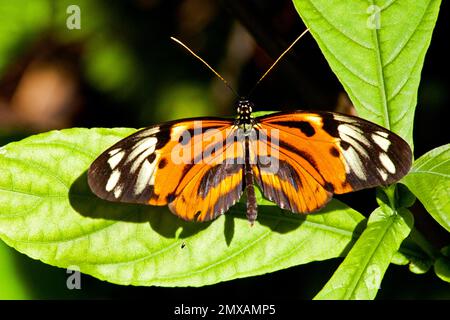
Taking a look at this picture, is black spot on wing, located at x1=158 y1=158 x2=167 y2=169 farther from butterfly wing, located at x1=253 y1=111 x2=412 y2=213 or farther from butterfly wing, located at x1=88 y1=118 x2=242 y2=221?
butterfly wing, located at x1=253 y1=111 x2=412 y2=213

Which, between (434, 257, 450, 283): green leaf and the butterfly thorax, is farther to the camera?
the butterfly thorax

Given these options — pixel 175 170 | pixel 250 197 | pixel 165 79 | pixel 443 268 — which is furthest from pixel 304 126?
pixel 165 79

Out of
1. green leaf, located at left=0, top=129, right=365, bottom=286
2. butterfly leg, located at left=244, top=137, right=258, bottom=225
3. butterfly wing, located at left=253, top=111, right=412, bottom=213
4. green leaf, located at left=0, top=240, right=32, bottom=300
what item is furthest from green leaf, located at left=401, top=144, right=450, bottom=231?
green leaf, located at left=0, top=240, right=32, bottom=300

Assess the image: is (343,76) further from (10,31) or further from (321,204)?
(10,31)

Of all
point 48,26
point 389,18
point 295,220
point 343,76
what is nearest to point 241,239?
point 295,220

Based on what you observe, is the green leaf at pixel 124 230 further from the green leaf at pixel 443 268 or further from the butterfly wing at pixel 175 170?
the green leaf at pixel 443 268

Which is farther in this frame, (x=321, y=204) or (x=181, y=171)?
(x=181, y=171)

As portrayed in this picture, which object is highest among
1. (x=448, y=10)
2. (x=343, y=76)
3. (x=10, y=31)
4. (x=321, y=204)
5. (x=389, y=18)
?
(x=10, y=31)
